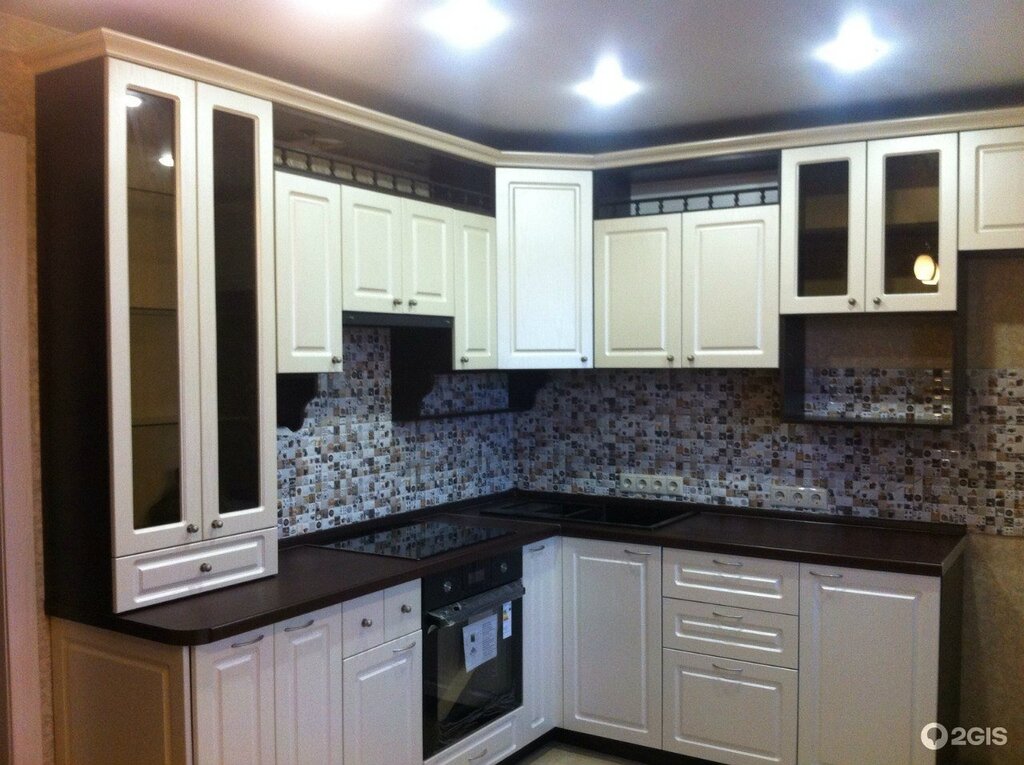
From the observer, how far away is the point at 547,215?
3594 millimetres

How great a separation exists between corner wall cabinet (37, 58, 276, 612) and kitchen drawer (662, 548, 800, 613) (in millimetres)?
1537

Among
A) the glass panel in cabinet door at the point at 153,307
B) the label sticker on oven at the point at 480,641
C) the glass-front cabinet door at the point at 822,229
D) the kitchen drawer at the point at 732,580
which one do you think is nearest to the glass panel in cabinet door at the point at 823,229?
the glass-front cabinet door at the point at 822,229

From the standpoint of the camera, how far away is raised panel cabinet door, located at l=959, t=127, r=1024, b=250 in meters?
2.93

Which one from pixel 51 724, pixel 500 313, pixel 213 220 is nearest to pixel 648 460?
pixel 500 313

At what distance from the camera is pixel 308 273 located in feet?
8.85

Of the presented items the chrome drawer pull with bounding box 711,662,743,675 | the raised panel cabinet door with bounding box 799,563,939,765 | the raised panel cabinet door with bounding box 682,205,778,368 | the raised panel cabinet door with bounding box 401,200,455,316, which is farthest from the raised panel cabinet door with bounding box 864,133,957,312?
the raised panel cabinet door with bounding box 401,200,455,316

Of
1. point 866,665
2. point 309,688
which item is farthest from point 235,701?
point 866,665

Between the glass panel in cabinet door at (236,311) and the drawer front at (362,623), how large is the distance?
41 cm

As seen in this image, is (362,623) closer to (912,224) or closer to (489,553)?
(489,553)

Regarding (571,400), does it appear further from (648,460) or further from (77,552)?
(77,552)

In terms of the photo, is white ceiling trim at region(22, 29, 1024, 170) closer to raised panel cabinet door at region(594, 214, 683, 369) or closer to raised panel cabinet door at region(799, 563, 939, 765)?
raised panel cabinet door at region(594, 214, 683, 369)

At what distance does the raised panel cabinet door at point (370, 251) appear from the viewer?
284 centimetres

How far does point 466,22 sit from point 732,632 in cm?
219

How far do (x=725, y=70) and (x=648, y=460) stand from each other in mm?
1714
